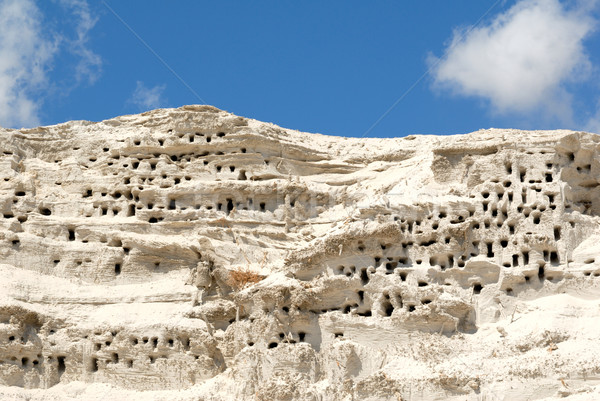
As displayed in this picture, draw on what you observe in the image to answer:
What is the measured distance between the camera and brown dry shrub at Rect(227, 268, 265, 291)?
37.6 m

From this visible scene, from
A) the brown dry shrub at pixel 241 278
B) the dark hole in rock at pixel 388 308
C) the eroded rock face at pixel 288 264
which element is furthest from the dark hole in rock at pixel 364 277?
the brown dry shrub at pixel 241 278

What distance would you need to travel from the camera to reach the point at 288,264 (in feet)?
120

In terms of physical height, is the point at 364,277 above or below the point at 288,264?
below

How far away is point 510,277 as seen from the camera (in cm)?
3494

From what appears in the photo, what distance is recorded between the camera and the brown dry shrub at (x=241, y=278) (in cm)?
3756

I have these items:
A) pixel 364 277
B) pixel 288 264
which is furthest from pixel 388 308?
pixel 288 264

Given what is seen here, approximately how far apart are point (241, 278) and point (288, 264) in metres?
2.00

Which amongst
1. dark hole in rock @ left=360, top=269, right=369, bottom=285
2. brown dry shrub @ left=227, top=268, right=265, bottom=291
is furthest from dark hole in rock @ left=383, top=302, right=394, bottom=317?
brown dry shrub @ left=227, top=268, right=265, bottom=291

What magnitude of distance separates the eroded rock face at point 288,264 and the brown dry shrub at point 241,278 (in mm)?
70

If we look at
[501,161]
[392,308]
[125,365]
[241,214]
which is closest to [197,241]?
[241,214]

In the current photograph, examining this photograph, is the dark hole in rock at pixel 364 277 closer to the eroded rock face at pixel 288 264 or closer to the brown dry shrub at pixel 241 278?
the eroded rock face at pixel 288 264

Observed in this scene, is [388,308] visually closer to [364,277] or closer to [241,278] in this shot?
[364,277]

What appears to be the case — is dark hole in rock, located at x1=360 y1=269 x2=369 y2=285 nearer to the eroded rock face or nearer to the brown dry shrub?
the eroded rock face

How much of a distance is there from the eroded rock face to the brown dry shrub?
7 cm
